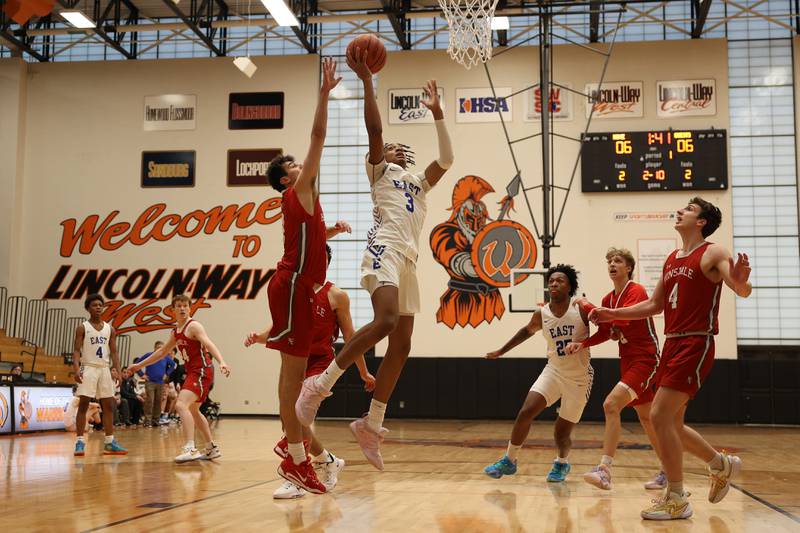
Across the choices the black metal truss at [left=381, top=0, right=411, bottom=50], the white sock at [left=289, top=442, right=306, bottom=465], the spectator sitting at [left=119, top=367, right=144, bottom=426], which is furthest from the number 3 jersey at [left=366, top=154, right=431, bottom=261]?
the black metal truss at [left=381, top=0, right=411, bottom=50]

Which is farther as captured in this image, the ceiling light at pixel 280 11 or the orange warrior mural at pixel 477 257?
the orange warrior mural at pixel 477 257

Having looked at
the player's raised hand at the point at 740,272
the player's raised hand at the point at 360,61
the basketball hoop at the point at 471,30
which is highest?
the basketball hoop at the point at 471,30

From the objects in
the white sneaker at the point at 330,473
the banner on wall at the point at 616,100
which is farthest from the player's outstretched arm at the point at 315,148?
the banner on wall at the point at 616,100

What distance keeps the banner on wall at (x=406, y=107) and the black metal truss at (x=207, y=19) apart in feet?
14.5

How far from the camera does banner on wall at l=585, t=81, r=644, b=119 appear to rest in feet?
60.1

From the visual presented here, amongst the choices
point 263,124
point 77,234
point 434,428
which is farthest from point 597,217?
point 77,234

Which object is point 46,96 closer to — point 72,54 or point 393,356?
point 72,54

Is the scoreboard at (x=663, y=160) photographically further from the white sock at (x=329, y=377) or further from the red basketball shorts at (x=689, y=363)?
the white sock at (x=329, y=377)

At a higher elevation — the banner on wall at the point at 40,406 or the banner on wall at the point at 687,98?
the banner on wall at the point at 687,98

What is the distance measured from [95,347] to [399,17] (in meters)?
11.6

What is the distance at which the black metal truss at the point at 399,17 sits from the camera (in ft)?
58.2

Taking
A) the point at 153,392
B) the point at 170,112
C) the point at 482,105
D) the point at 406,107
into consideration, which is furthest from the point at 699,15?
the point at 153,392

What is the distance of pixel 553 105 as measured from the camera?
18547 mm

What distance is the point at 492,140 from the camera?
18.7 meters
